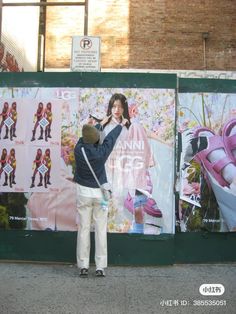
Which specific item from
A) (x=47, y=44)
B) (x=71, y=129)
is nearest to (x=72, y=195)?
(x=71, y=129)

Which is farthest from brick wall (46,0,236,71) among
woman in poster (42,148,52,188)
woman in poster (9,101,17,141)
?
woman in poster (42,148,52,188)

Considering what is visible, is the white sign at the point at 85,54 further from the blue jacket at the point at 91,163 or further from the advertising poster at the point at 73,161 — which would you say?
the blue jacket at the point at 91,163

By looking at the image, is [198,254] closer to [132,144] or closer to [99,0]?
[132,144]

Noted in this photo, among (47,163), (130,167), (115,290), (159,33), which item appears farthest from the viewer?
(159,33)

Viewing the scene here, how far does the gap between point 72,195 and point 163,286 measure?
1.76 m

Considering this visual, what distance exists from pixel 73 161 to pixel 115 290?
75.7 inches

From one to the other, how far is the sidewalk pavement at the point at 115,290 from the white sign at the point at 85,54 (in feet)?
9.31

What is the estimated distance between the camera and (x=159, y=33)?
17.0m

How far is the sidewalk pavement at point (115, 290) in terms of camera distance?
5211mm

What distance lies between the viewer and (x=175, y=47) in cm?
1695

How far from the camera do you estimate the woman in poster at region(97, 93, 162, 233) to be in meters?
Answer: 6.89

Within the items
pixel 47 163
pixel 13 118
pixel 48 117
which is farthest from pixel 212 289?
pixel 13 118

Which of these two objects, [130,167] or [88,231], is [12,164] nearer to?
[88,231]

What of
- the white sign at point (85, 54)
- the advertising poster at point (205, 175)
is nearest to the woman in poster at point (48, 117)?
the white sign at point (85, 54)
